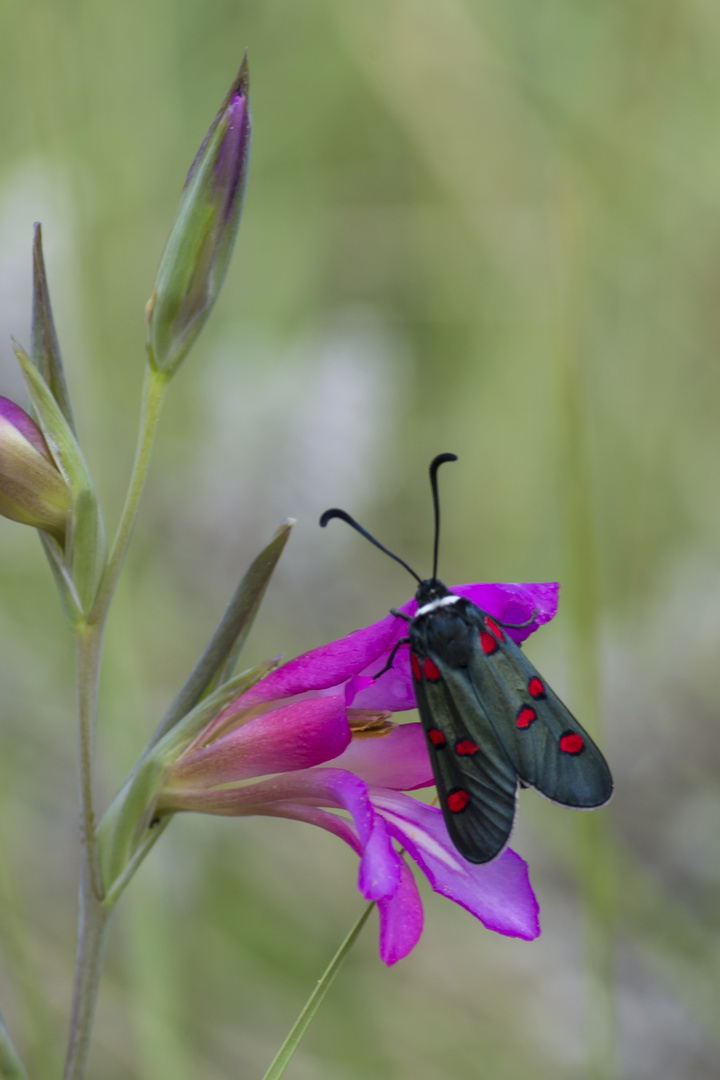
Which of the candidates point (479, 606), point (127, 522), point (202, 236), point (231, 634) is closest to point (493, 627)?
point (479, 606)

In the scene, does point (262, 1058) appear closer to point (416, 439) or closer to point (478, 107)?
point (416, 439)

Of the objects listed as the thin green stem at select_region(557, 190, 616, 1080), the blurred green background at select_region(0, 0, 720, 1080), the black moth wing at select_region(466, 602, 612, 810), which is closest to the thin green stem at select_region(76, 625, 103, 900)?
the black moth wing at select_region(466, 602, 612, 810)

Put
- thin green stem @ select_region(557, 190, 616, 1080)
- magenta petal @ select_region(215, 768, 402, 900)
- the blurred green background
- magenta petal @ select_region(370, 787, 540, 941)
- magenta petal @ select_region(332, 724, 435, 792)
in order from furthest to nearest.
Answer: the blurred green background → thin green stem @ select_region(557, 190, 616, 1080) → magenta petal @ select_region(332, 724, 435, 792) → magenta petal @ select_region(370, 787, 540, 941) → magenta petal @ select_region(215, 768, 402, 900)

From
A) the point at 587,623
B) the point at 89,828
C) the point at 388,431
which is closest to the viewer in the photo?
the point at 89,828

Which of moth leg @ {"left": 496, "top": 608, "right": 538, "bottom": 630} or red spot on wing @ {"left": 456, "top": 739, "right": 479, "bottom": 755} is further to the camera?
moth leg @ {"left": 496, "top": 608, "right": 538, "bottom": 630}

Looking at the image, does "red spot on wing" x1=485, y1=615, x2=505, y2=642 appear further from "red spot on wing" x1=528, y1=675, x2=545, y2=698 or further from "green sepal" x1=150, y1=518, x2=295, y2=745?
"green sepal" x1=150, y1=518, x2=295, y2=745

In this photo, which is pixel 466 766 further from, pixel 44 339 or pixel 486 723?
pixel 44 339
